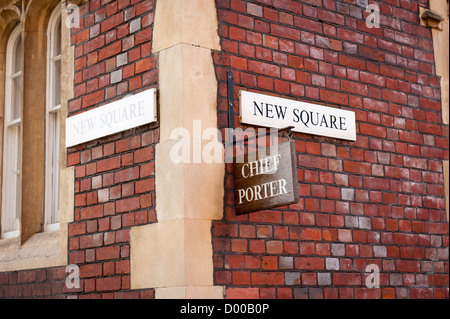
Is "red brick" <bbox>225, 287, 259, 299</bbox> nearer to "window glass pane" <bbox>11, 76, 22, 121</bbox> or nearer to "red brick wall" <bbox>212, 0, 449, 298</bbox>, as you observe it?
"red brick wall" <bbox>212, 0, 449, 298</bbox>

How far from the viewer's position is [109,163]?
5301 mm

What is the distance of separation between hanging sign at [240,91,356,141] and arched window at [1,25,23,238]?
7.63ft

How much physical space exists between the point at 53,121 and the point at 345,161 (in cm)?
247

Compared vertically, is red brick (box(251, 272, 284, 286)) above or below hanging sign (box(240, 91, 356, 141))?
below

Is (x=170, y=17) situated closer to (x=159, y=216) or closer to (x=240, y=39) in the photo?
(x=240, y=39)

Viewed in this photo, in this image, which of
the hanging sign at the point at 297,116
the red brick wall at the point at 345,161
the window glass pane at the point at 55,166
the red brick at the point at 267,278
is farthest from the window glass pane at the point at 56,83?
the red brick at the point at 267,278

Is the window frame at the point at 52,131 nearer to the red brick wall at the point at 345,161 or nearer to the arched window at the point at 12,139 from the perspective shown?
the arched window at the point at 12,139

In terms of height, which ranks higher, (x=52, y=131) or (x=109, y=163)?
(x=52, y=131)

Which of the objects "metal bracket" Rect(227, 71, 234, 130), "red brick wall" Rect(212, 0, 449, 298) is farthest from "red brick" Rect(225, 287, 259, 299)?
"metal bracket" Rect(227, 71, 234, 130)

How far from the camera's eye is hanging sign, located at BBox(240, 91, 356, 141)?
16.6 feet

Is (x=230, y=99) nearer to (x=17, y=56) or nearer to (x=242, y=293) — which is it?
(x=242, y=293)

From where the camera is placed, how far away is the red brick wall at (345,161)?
5.04 m

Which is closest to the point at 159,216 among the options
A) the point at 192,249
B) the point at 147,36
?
the point at 192,249

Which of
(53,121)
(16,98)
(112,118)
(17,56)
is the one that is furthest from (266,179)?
(17,56)
